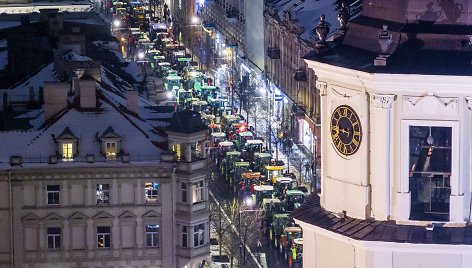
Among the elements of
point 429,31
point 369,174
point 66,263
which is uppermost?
point 429,31

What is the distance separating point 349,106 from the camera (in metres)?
34.7

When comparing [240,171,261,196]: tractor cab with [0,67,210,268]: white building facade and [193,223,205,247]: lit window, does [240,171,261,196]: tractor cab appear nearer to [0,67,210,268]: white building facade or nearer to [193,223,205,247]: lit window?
[193,223,205,247]: lit window

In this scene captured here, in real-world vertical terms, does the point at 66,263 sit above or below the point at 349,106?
below

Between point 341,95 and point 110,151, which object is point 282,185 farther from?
point 341,95

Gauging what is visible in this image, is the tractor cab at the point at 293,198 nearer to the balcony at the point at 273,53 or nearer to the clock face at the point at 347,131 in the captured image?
the balcony at the point at 273,53

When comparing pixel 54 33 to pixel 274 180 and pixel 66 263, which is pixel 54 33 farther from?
pixel 66 263

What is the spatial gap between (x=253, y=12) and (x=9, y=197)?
9813 centimetres

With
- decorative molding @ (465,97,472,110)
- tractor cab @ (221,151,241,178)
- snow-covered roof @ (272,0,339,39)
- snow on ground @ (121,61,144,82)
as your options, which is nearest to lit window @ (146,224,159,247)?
snow on ground @ (121,61,144,82)

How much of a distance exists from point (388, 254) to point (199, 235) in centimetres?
6768

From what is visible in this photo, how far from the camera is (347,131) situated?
34719 mm

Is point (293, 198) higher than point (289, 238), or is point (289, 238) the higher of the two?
point (293, 198)

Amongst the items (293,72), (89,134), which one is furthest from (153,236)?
(293,72)

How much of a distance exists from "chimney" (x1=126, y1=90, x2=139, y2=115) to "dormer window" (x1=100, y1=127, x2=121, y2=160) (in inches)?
174

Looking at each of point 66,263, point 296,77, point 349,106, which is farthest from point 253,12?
point 349,106
